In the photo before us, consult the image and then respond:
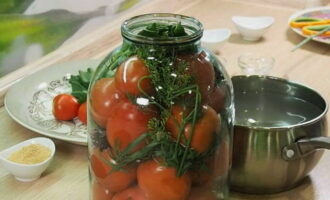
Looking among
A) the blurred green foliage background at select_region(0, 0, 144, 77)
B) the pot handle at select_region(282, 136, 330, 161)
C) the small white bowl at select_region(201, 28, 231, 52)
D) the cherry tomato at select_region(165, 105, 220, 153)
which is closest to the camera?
the cherry tomato at select_region(165, 105, 220, 153)

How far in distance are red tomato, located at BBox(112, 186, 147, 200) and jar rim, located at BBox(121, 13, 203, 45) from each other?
0.52 ft

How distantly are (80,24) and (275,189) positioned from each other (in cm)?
74

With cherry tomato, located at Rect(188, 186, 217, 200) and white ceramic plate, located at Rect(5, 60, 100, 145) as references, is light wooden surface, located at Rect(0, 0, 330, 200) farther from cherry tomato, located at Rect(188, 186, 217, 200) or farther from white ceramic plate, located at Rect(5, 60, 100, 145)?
cherry tomato, located at Rect(188, 186, 217, 200)

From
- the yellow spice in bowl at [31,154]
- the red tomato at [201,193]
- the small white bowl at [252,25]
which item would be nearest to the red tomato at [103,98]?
the red tomato at [201,193]

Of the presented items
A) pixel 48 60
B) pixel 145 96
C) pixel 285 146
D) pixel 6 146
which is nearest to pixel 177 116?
pixel 145 96

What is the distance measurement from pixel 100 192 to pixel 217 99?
0.57ft

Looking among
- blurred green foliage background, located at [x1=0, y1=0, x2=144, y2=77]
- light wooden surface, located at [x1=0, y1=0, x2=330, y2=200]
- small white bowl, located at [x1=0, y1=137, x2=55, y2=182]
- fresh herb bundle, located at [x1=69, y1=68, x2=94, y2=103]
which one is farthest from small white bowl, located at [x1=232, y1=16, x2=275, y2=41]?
small white bowl, located at [x1=0, y1=137, x2=55, y2=182]

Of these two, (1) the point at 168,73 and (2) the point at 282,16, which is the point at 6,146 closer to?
(1) the point at 168,73

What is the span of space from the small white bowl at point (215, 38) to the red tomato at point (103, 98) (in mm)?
682

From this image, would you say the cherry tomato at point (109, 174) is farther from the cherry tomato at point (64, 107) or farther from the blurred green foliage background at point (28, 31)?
the blurred green foliage background at point (28, 31)

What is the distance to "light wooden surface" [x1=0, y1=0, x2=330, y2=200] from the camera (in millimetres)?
834

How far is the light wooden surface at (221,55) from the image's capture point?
83 cm

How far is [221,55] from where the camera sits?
4.40 feet

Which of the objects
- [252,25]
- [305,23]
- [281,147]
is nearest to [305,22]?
[305,23]
